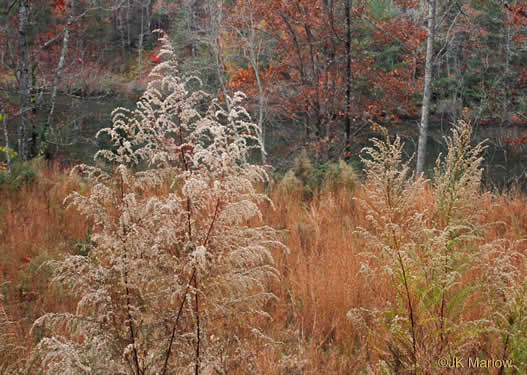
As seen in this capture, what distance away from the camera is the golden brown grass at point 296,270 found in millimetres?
2520

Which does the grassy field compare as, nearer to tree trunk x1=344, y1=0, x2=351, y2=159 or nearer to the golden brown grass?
the golden brown grass

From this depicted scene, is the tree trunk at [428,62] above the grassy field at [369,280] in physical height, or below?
above

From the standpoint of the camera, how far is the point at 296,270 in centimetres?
342

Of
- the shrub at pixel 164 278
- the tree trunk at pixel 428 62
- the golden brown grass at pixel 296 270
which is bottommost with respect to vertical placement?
the golden brown grass at pixel 296 270

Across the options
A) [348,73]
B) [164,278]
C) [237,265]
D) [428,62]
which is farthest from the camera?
[348,73]

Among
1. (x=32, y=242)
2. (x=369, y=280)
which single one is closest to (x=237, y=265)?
(x=369, y=280)

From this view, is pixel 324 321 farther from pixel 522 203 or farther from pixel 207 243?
pixel 522 203

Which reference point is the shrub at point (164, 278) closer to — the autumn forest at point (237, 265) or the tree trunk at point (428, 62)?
the autumn forest at point (237, 265)

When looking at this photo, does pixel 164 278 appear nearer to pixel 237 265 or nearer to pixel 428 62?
pixel 237 265

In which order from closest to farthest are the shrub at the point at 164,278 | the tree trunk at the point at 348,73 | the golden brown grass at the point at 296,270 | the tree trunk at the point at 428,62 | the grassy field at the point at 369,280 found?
the shrub at the point at 164,278
the grassy field at the point at 369,280
the golden brown grass at the point at 296,270
the tree trunk at the point at 428,62
the tree trunk at the point at 348,73

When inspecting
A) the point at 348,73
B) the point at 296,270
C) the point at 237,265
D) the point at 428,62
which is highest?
the point at 348,73

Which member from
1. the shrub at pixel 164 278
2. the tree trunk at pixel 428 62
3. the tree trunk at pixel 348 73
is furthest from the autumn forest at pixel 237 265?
the tree trunk at pixel 348 73

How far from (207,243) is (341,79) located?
10402 millimetres

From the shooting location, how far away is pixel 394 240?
6.41 ft
